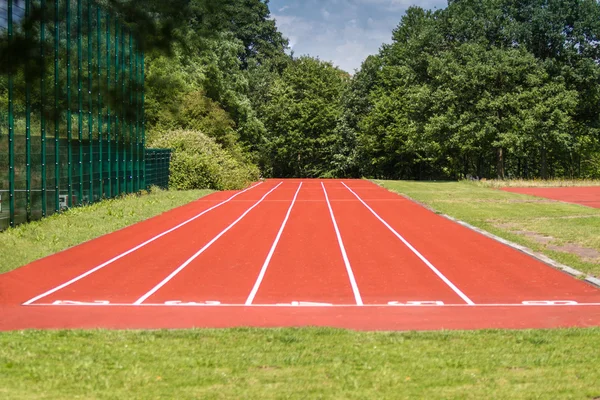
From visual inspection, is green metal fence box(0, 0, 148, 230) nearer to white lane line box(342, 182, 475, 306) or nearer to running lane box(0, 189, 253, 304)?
running lane box(0, 189, 253, 304)

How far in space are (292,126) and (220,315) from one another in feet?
201

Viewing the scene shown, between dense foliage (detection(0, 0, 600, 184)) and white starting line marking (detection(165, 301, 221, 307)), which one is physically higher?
dense foliage (detection(0, 0, 600, 184))

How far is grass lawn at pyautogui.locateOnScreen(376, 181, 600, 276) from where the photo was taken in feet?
50.9

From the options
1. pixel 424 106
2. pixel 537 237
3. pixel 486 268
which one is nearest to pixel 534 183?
pixel 424 106

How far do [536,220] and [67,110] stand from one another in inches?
720

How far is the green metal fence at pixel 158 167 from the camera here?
113 feet

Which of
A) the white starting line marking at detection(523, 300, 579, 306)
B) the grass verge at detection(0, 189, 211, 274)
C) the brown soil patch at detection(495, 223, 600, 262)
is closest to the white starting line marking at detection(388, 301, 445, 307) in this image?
the white starting line marking at detection(523, 300, 579, 306)

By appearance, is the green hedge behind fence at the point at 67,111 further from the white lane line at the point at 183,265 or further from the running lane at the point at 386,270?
the running lane at the point at 386,270

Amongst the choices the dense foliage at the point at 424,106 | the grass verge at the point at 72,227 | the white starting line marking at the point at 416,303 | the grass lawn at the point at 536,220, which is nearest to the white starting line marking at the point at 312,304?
the white starting line marking at the point at 416,303

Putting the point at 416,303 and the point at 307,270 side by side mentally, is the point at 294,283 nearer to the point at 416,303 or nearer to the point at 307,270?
the point at 307,270

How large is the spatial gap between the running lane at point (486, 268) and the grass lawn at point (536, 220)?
774 mm

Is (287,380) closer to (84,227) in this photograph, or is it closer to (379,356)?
(379,356)

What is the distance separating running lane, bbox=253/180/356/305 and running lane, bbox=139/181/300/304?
0.35 meters

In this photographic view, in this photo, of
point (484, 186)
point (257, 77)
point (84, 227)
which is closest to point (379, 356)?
point (84, 227)
